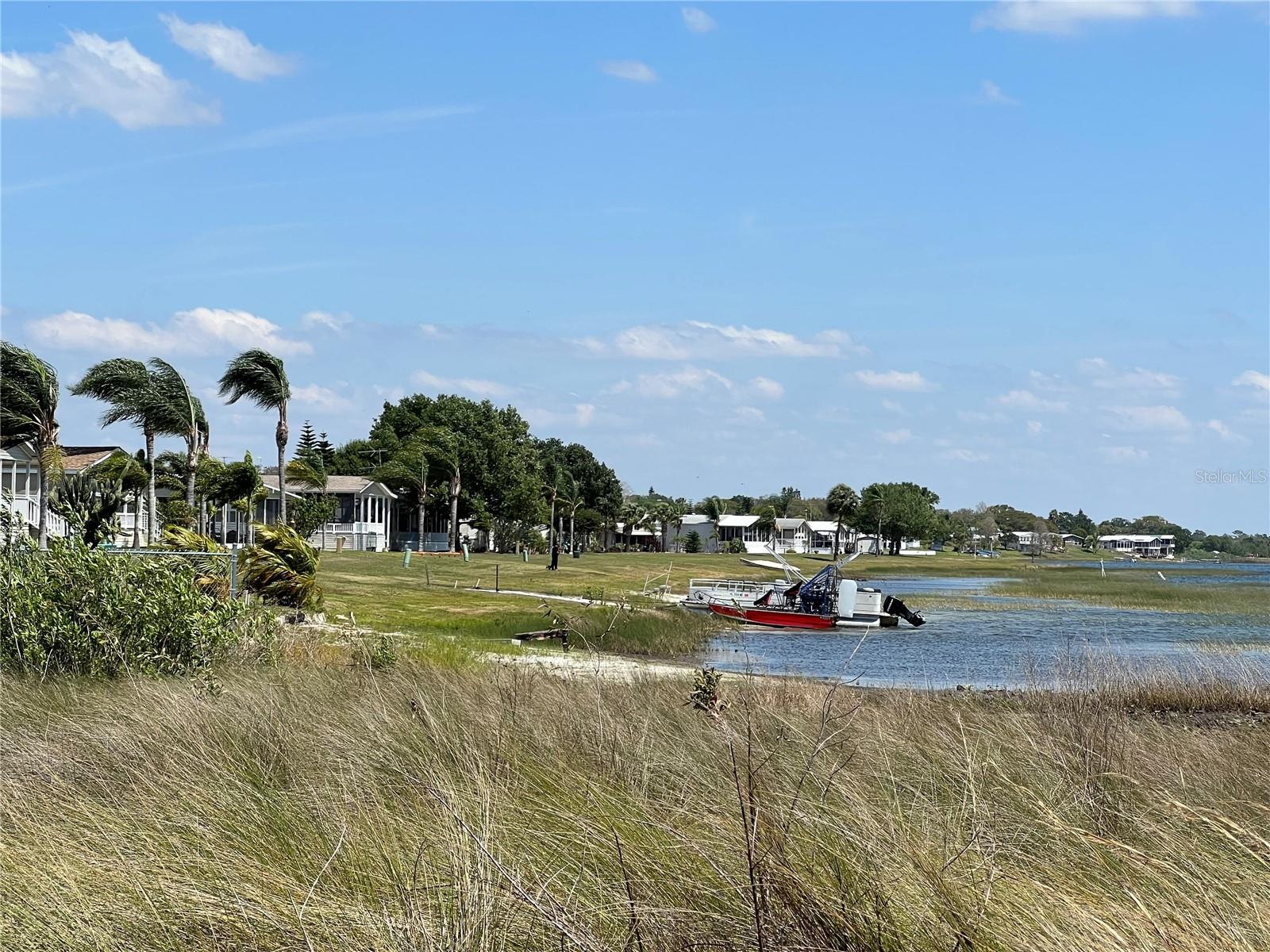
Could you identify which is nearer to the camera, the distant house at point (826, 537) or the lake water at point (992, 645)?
the lake water at point (992, 645)

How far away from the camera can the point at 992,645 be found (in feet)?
121

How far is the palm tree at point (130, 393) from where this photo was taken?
4666 centimetres

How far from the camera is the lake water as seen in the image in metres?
26.2

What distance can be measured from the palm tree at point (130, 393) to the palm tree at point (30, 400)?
6.92m

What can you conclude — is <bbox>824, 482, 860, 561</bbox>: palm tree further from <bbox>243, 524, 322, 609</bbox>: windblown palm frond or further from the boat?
<bbox>243, 524, 322, 609</bbox>: windblown palm frond

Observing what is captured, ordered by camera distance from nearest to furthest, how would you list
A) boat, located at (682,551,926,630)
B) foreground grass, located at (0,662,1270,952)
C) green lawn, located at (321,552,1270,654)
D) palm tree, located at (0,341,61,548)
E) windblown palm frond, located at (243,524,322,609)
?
foreground grass, located at (0,662,1270,952), windblown palm frond, located at (243,524,322,609), green lawn, located at (321,552,1270,654), palm tree, located at (0,341,61,548), boat, located at (682,551,926,630)

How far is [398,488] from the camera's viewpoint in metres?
95.4

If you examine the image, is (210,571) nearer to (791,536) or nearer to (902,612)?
(902,612)

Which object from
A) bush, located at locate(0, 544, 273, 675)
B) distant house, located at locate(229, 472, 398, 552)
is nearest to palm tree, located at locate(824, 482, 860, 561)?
distant house, located at locate(229, 472, 398, 552)

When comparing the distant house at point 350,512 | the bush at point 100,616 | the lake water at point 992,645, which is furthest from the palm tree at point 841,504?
the bush at point 100,616

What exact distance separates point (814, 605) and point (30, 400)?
25.8 metres

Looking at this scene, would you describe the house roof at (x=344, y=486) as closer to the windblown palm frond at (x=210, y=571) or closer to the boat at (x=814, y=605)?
the boat at (x=814, y=605)

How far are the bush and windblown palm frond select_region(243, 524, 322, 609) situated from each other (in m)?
9.22

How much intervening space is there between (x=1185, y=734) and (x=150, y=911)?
8809mm
